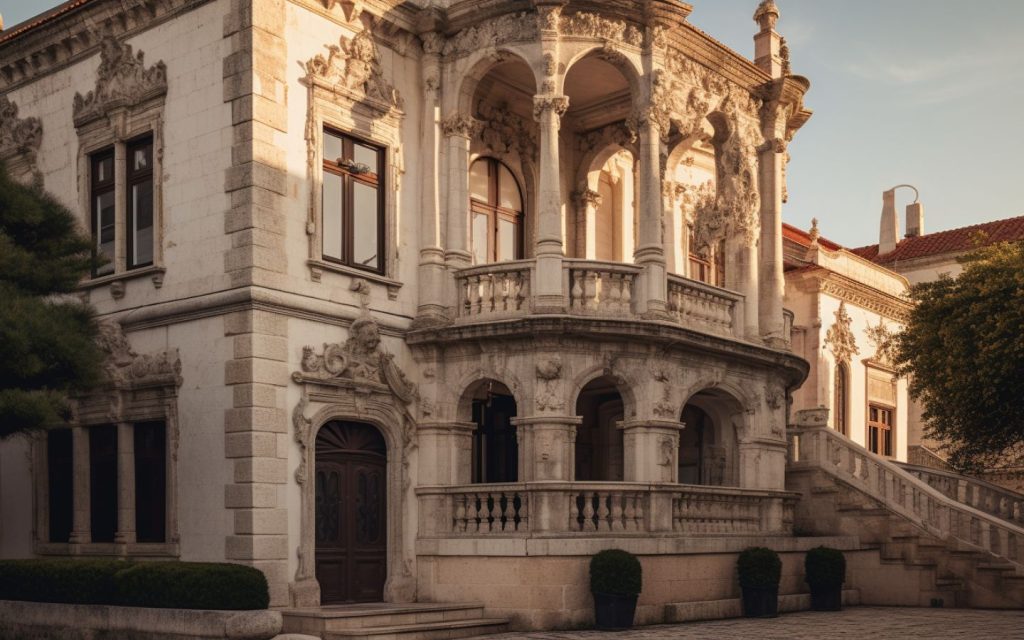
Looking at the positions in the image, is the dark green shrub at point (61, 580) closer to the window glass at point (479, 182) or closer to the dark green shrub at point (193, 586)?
the dark green shrub at point (193, 586)

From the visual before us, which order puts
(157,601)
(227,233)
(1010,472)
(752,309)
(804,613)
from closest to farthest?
(157,601) → (227,233) → (804,613) → (752,309) → (1010,472)

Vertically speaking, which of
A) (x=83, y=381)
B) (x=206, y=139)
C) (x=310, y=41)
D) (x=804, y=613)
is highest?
(x=310, y=41)

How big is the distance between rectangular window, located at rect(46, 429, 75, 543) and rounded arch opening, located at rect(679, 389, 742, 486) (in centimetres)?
1074

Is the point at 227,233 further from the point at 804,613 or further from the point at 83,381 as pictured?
the point at 804,613

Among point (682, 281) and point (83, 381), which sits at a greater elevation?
point (682, 281)

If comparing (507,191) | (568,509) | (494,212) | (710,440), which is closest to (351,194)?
(494,212)

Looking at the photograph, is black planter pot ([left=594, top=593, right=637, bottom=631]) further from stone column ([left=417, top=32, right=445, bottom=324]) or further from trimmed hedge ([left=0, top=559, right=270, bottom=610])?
stone column ([left=417, top=32, right=445, bottom=324])

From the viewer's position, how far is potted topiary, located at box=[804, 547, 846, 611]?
74.9ft

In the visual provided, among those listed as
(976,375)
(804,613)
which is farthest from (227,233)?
(976,375)

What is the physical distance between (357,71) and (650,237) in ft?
17.5

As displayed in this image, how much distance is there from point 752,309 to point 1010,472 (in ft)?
55.2

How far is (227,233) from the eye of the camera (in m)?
18.9

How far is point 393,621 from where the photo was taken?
1819 cm

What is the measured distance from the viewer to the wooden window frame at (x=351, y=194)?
20203 millimetres
